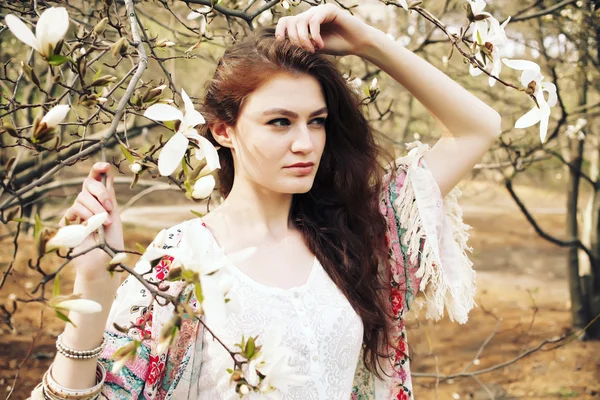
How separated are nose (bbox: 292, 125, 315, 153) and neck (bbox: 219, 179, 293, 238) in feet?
0.66

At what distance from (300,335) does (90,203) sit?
60cm

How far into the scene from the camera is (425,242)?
1547 mm

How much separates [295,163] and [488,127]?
0.49m

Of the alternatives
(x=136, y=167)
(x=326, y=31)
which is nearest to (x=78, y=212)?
(x=136, y=167)

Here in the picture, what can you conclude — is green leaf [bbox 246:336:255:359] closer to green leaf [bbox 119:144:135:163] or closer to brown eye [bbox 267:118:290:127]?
green leaf [bbox 119:144:135:163]

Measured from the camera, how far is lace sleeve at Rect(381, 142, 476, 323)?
Answer: 1532 millimetres

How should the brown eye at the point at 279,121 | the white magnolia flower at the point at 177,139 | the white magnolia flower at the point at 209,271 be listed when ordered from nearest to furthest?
1. the white magnolia flower at the point at 209,271
2. the white magnolia flower at the point at 177,139
3. the brown eye at the point at 279,121

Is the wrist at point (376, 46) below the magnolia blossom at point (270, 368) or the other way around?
the other way around

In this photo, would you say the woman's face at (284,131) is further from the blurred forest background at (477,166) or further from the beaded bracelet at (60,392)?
the blurred forest background at (477,166)

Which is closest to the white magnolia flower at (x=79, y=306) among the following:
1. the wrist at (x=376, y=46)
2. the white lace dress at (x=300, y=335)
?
the white lace dress at (x=300, y=335)

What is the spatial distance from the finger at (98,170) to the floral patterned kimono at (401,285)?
365mm

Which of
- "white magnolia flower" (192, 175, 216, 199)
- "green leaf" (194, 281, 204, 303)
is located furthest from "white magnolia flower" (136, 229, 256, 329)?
"white magnolia flower" (192, 175, 216, 199)

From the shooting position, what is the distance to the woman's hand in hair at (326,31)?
1287mm

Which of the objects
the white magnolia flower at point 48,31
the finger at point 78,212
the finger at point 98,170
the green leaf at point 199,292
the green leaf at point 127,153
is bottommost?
the green leaf at point 199,292
